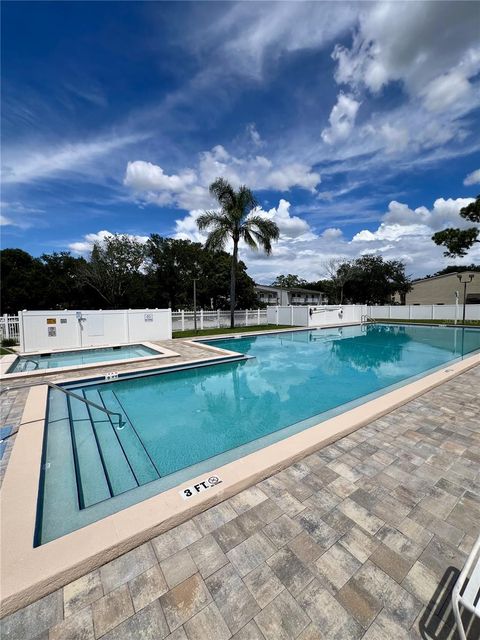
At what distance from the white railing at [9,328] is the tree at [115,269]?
33.6ft

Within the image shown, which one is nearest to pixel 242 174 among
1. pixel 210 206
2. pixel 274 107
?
pixel 210 206

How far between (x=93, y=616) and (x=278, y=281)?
60.3 meters

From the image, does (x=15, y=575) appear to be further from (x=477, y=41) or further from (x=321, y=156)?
(x=321, y=156)

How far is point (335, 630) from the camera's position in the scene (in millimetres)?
1456

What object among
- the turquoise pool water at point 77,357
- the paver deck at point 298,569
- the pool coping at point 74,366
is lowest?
the turquoise pool water at point 77,357

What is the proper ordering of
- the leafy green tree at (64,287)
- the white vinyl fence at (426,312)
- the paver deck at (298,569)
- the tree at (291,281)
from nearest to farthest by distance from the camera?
the paver deck at (298,569)
the white vinyl fence at (426,312)
the leafy green tree at (64,287)
the tree at (291,281)

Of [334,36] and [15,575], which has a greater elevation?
[334,36]

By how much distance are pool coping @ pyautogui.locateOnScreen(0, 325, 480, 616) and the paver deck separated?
74 mm

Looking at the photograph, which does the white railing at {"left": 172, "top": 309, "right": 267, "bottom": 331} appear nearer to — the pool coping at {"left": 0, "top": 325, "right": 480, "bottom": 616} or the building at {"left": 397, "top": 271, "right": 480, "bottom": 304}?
the pool coping at {"left": 0, "top": 325, "right": 480, "bottom": 616}

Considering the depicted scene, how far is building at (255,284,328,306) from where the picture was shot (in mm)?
37500

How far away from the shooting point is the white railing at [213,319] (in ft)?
55.9

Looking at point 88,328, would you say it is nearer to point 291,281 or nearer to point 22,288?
point 22,288

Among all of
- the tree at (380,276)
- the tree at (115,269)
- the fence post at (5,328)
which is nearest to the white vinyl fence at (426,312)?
the tree at (380,276)

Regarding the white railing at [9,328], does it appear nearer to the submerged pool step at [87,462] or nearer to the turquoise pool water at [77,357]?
the turquoise pool water at [77,357]
